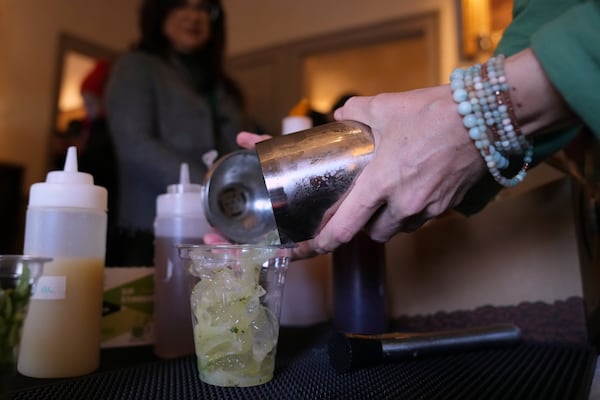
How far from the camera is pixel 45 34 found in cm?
253

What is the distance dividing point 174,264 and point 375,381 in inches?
11.2

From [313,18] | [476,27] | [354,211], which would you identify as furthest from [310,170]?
[313,18]

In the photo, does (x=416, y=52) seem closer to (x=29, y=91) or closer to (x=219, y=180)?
(x=29, y=91)

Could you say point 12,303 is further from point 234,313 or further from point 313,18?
point 313,18

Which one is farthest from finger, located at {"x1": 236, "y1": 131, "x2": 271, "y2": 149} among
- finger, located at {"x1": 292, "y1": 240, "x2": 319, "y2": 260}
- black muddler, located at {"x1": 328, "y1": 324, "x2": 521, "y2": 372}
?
black muddler, located at {"x1": 328, "y1": 324, "x2": 521, "y2": 372}

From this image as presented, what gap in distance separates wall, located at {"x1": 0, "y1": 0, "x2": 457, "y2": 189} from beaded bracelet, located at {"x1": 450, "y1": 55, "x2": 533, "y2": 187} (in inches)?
74.2

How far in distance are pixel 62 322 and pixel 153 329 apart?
166 mm

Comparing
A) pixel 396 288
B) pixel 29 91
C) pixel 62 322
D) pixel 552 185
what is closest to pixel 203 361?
pixel 62 322

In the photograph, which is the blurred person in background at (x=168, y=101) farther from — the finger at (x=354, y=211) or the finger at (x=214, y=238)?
the finger at (x=354, y=211)

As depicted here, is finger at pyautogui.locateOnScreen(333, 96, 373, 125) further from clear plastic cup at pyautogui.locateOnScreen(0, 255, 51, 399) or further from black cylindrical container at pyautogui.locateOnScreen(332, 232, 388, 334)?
clear plastic cup at pyautogui.locateOnScreen(0, 255, 51, 399)

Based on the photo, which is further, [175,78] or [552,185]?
[175,78]

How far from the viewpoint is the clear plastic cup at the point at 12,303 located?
0.32 m

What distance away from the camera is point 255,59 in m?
2.76

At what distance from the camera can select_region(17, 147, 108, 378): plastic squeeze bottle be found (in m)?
0.48
